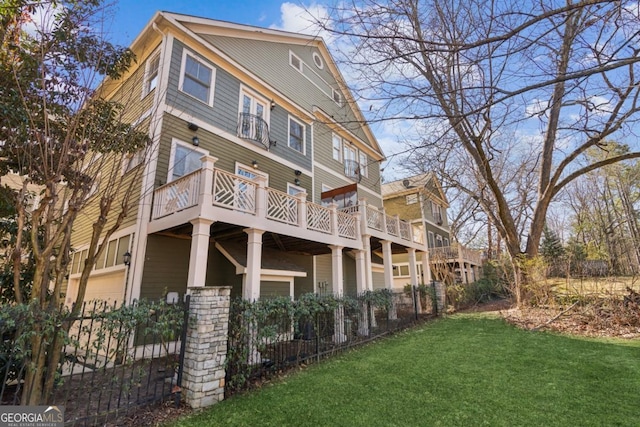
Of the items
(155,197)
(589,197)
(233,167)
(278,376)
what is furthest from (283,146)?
(589,197)

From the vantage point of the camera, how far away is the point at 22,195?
4.11 meters

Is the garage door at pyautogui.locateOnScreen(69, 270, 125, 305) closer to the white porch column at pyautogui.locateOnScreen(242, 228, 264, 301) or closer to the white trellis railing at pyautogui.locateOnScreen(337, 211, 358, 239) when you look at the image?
the white porch column at pyautogui.locateOnScreen(242, 228, 264, 301)

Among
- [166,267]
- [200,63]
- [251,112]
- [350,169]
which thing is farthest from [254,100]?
[166,267]

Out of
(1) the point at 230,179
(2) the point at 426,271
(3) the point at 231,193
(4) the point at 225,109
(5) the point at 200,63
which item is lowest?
(2) the point at 426,271

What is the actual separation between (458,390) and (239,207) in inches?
227

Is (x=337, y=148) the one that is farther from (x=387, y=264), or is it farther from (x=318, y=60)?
(x=387, y=264)

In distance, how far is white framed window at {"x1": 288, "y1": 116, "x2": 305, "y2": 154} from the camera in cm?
1293

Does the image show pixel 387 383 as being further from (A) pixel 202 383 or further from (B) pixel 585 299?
(B) pixel 585 299

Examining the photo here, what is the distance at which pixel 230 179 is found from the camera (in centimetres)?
731

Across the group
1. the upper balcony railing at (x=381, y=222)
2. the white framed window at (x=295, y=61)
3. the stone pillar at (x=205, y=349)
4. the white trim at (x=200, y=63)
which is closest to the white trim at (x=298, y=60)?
the white framed window at (x=295, y=61)

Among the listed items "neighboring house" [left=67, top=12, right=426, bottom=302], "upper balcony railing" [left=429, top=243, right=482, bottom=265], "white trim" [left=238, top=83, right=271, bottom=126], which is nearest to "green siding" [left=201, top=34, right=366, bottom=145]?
"neighboring house" [left=67, top=12, right=426, bottom=302]

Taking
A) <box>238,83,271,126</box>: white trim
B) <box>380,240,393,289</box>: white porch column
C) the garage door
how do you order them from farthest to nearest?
1. <box>380,240,393,289</box>: white porch column
2. <box>238,83,271,126</box>: white trim
3. the garage door

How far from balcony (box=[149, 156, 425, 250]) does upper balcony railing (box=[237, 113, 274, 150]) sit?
3.41 m

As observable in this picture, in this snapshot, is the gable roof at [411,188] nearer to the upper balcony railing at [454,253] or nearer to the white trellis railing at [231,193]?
the upper balcony railing at [454,253]
